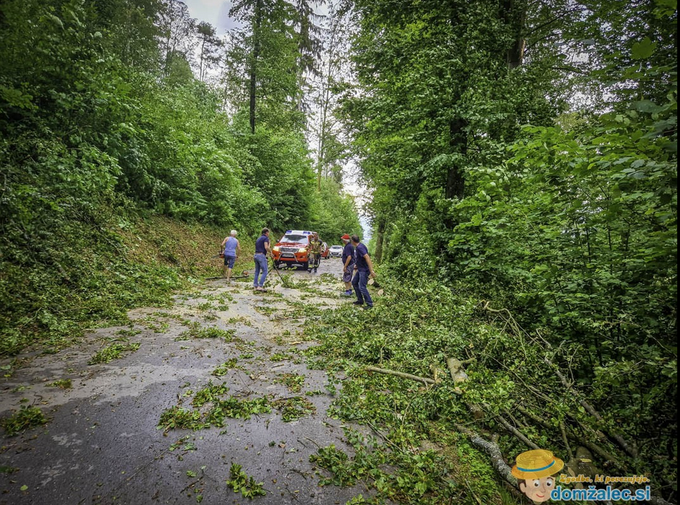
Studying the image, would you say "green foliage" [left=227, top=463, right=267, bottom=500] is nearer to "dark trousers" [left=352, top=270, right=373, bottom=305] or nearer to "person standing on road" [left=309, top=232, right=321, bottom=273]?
"dark trousers" [left=352, top=270, right=373, bottom=305]

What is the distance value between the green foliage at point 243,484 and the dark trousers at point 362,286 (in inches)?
266

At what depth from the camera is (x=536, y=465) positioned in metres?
2.74

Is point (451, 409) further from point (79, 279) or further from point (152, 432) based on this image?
point (79, 279)

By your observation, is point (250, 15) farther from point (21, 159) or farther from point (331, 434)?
point (331, 434)

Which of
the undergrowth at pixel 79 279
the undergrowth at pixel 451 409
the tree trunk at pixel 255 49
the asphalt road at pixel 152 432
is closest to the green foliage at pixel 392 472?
the undergrowth at pixel 451 409

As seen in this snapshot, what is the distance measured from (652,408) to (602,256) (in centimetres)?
239

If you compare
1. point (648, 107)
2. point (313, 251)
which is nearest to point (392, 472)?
point (648, 107)

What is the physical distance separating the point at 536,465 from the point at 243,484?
8.35 feet

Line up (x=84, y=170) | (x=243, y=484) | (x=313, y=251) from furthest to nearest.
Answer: (x=313, y=251)
(x=84, y=170)
(x=243, y=484)

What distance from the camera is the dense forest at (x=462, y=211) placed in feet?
9.61

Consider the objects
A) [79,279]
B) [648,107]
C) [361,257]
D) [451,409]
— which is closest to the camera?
[648,107]

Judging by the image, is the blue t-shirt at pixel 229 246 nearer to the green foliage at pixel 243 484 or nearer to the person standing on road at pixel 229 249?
the person standing on road at pixel 229 249

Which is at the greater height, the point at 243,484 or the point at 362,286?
the point at 362,286

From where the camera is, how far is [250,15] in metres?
20.5
